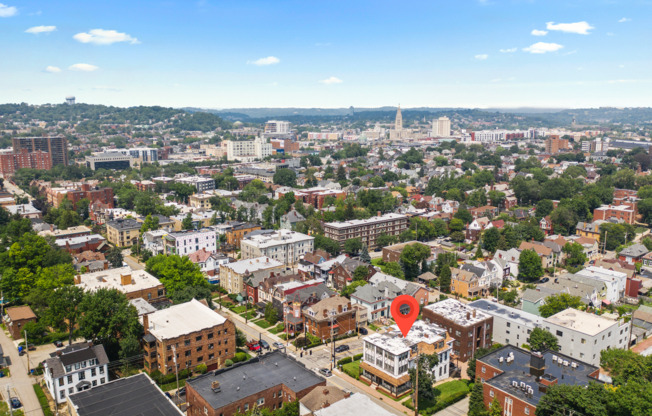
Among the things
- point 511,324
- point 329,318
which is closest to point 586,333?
point 511,324

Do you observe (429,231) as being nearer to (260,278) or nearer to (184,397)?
(260,278)

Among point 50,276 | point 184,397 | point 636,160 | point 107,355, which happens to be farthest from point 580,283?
point 636,160

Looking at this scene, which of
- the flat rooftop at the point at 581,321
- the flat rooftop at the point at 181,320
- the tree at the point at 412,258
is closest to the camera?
the flat rooftop at the point at 181,320

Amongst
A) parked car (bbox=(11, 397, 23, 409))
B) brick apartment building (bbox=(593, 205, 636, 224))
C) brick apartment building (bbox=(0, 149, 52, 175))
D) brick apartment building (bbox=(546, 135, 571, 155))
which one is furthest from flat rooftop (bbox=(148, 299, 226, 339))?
brick apartment building (bbox=(546, 135, 571, 155))

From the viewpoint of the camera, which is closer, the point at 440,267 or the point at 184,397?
A: the point at 184,397

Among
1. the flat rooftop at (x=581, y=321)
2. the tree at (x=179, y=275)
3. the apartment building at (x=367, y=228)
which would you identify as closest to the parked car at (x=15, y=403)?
the tree at (x=179, y=275)

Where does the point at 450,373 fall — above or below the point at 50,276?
below

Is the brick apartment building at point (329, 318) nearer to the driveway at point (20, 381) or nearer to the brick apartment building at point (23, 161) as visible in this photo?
the driveway at point (20, 381)
